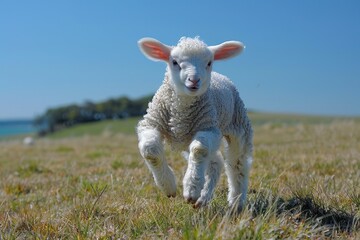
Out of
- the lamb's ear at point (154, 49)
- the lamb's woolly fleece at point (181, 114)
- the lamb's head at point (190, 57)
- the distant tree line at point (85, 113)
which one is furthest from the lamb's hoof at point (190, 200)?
the distant tree line at point (85, 113)

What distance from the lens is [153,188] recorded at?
570 centimetres

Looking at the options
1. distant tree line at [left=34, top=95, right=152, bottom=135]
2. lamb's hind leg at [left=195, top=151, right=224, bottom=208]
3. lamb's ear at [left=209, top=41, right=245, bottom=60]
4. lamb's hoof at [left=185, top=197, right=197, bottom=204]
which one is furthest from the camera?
distant tree line at [left=34, top=95, right=152, bottom=135]

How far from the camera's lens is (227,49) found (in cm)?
485

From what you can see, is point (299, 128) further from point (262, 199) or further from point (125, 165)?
point (262, 199)

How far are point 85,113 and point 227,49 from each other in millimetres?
92971

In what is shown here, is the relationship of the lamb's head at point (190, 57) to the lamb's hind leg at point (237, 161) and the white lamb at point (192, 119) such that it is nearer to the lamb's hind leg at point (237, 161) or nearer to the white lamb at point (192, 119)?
the white lamb at point (192, 119)

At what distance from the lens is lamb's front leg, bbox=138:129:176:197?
4.07m

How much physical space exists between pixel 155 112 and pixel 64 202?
1639 millimetres

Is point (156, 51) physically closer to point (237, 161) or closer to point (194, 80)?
point (194, 80)

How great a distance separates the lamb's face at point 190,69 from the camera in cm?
417

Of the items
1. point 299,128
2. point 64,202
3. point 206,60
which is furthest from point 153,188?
point 299,128

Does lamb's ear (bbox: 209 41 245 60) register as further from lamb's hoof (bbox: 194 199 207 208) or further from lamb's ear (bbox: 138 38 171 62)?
lamb's hoof (bbox: 194 199 207 208)

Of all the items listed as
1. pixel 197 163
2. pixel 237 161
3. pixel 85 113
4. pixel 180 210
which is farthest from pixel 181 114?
pixel 85 113

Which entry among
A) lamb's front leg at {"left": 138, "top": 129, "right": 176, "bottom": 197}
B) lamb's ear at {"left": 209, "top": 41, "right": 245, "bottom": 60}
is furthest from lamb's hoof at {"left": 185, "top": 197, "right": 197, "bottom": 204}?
lamb's ear at {"left": 209, "top": 41, "right": 245, "bottom": 60}
